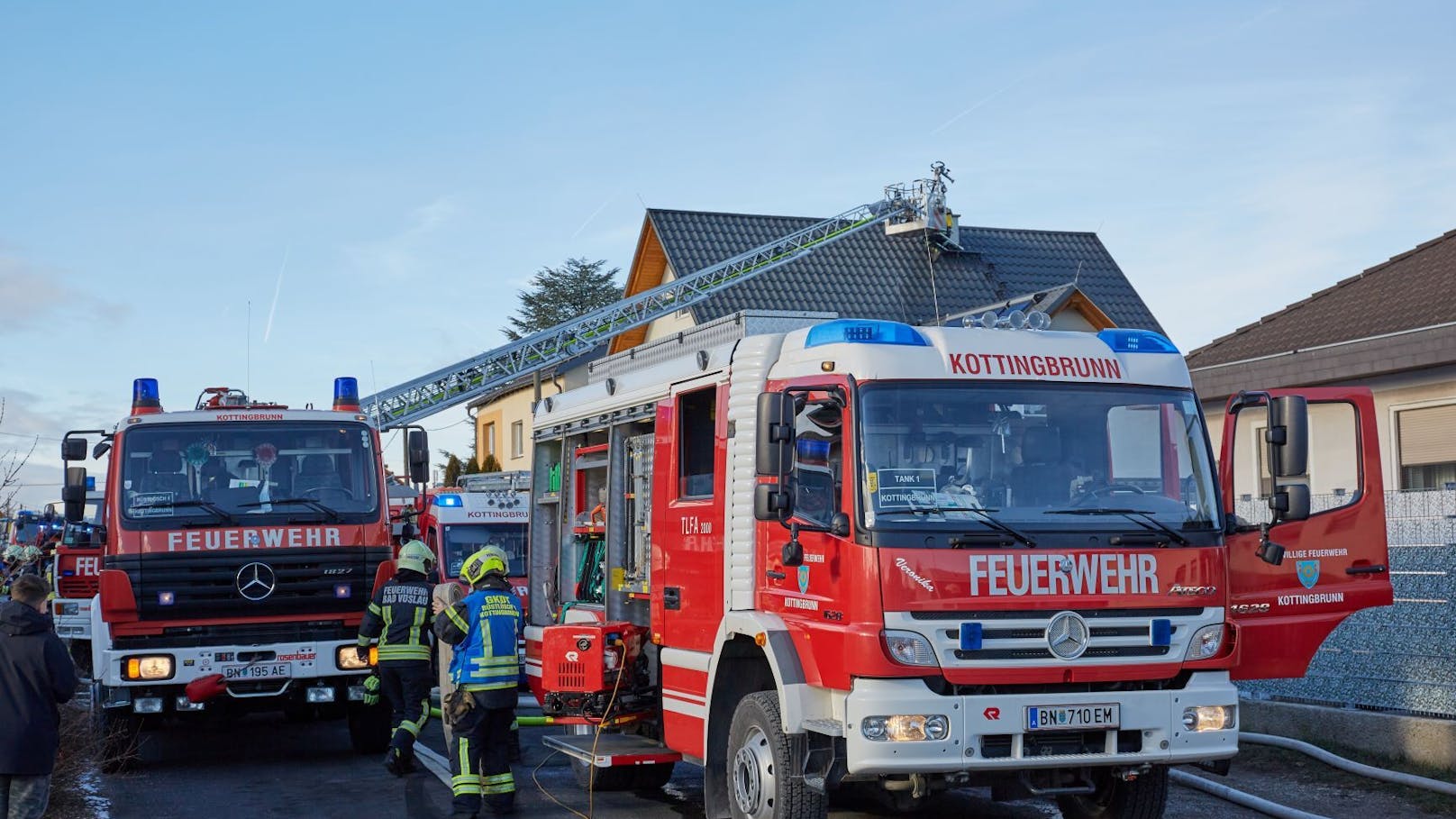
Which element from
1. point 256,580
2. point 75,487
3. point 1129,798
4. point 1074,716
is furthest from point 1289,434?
point 75,487

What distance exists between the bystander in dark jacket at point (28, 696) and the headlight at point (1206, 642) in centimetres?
579

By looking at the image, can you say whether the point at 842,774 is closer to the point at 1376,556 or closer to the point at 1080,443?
the point at 1080,443

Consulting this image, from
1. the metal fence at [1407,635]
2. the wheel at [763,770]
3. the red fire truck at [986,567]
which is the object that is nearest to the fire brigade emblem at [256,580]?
the red fire truck at [986,567]

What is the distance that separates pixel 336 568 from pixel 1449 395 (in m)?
9.97

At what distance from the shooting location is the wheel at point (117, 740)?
11.5 meters

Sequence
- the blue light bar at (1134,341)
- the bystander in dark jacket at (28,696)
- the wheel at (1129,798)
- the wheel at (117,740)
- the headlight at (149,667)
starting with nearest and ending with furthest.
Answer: the bystander in dark jacket at (28,696), the blue light bar at (1134,341), the wheel at (1129,798), the headlight at (149,667), the wheel at (117,740)

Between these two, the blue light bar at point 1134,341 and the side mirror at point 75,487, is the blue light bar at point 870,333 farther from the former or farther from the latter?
the side mirror at point 75,487

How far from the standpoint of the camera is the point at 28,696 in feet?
24.9

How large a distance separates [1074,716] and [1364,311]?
421 inches

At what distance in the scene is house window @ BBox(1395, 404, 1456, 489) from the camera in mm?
13484

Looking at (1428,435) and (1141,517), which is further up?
(1428,435)

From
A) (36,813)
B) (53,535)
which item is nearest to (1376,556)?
(36,813)

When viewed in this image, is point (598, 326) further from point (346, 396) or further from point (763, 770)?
point (763, 770)

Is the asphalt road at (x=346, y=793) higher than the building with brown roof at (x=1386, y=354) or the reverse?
the reverse
